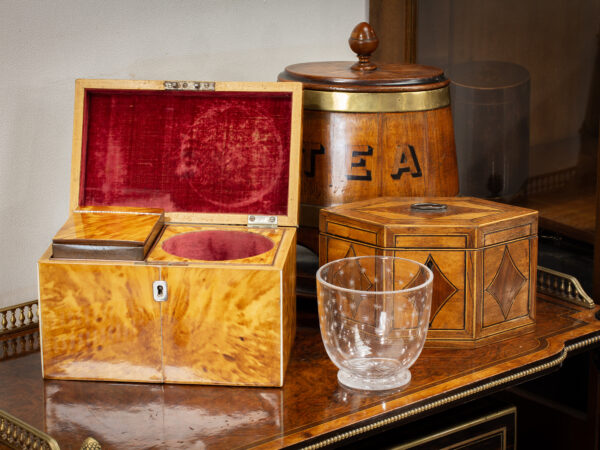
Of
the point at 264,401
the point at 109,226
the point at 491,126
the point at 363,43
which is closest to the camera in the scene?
the point at 264,401

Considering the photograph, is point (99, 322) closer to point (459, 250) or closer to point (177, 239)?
point (177, 239)

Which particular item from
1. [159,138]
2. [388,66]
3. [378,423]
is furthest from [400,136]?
[378,423]

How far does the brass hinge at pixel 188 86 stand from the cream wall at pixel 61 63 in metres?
0.21

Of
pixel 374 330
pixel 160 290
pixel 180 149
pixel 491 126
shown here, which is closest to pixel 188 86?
pixel 180 149

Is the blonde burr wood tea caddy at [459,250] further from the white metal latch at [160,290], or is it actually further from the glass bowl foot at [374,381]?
the white metal latch at [160,290]

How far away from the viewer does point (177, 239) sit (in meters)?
1.22

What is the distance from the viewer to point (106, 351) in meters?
1.12

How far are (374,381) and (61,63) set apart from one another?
2.46 feet

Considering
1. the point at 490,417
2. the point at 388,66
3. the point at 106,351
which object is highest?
the point at 388,66

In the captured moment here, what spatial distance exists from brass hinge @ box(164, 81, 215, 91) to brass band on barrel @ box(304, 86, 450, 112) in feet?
0.55

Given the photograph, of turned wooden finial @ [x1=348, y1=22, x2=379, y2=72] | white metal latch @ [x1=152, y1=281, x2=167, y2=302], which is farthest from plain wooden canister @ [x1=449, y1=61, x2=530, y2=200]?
white metal latch @ [x1=152, y1=281, x2=167, y2=302]

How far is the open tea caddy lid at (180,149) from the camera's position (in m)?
1.28

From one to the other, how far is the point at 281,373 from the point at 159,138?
45 centimetres

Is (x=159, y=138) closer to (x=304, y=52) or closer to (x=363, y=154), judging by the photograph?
(x=363, y=154)
